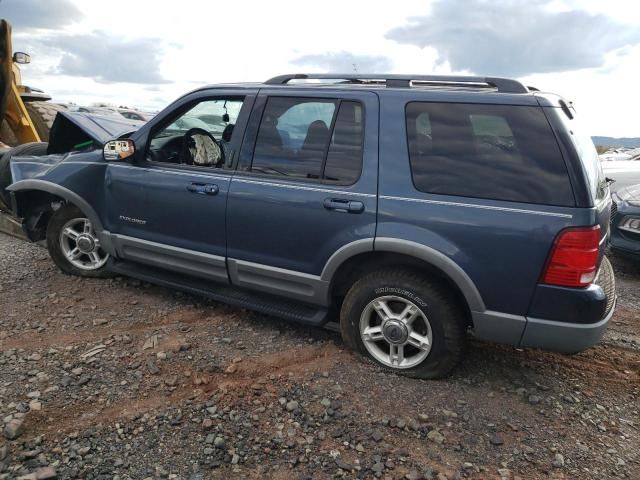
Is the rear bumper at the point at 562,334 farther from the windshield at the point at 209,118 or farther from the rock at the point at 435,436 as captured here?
the windshield at the point at 209,118

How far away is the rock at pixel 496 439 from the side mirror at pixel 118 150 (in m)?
3.29

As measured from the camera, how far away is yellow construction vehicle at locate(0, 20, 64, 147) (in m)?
7.13

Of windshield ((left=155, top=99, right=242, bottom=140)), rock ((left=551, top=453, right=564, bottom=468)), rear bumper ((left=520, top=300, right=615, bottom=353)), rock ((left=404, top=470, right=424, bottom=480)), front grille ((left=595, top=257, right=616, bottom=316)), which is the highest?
windshield ((left=155, top=99, right=242, bottom=140))

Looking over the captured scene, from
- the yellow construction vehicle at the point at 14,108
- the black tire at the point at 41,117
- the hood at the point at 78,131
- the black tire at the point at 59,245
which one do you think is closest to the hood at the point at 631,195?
the hood at the point at 78,131

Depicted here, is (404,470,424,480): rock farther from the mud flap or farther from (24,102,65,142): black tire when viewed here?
(24,102,65,142): black tire

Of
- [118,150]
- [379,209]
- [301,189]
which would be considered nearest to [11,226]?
[118,150]

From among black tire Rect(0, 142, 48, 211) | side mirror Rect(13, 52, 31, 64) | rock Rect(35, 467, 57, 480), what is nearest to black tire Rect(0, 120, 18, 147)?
side mirror Rect(13, 52, 31, 64)

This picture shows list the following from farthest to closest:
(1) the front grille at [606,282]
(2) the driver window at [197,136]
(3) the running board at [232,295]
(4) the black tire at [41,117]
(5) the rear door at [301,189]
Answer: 1. (4) the black tire at [41,117]
2. (2) the driver window at [197,136]
3. (3) the running board at [232,295]
4. (5) the rear door at [301,189]
5. (1) the front grille at [606,282]

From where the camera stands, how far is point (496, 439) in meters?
2.59

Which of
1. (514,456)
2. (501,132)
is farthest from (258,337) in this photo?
(501,132)

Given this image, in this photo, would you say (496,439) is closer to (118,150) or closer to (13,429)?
(13,429)

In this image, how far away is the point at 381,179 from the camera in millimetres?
2977

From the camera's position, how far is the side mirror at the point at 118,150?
3.85 metres

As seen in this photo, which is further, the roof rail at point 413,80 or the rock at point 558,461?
the roof rail at point 413,80
